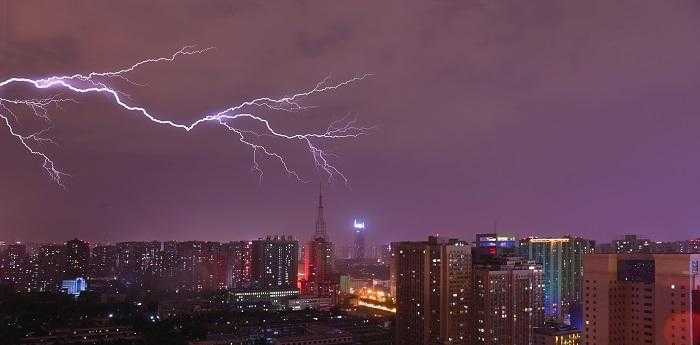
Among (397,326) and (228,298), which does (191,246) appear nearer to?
(228,298)

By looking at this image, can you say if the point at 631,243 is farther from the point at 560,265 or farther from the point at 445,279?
the point at 445,279

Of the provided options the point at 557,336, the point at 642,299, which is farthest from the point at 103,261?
the point at 642,299

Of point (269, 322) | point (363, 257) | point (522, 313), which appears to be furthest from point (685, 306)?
point (363, 257)

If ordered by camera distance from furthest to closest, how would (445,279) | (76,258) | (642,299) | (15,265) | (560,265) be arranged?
(76,258)
(15,265)
(560,265)
(445,279)
(642,299)

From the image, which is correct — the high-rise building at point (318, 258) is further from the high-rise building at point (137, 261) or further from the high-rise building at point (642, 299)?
the high-rise building at point (642, 299)

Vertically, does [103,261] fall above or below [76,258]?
below

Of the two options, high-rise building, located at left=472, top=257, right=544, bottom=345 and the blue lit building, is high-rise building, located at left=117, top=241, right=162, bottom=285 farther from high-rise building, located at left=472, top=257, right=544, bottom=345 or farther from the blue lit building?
high-rise building, located at left=472, top=257, right=544, bottom=345

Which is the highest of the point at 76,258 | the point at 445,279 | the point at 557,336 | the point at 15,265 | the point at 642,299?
the point at 642,299
